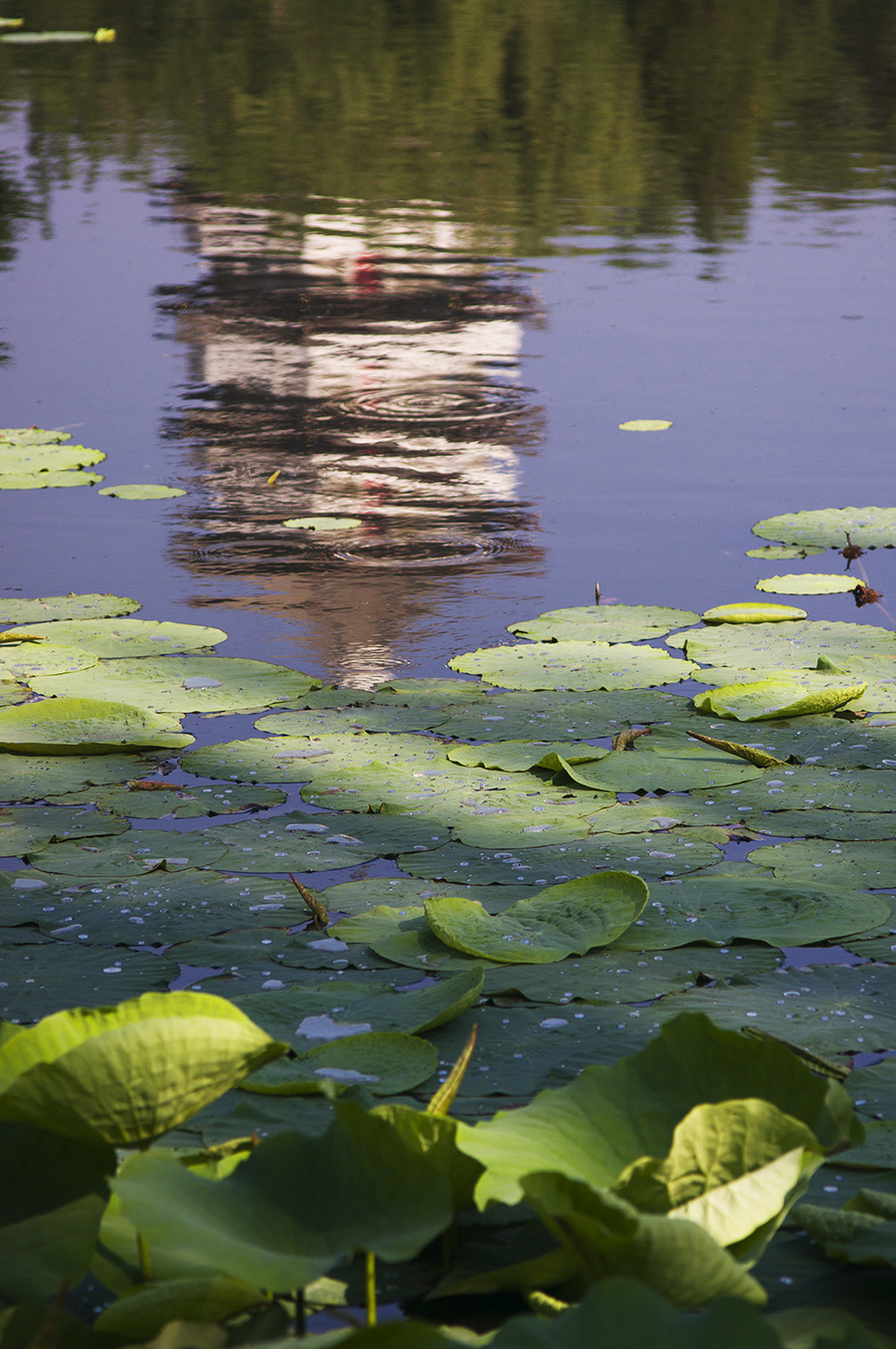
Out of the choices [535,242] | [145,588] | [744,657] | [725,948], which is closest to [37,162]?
[535,242]

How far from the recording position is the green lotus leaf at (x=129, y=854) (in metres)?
1.68

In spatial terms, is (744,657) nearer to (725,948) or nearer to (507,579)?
(507,579)

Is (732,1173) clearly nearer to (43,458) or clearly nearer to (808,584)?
(808,584)

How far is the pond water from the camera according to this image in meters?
2.96

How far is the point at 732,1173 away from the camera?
2.78 ft

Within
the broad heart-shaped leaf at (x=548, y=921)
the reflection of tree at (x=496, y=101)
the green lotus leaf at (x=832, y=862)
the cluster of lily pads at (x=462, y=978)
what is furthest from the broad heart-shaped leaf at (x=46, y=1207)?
the reflection of tree at (x=496, y=101)

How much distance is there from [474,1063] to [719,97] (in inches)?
488

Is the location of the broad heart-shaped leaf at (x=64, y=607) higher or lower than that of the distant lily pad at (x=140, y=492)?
lower

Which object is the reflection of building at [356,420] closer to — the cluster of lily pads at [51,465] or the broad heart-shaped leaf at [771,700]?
the cluster of lily pads at [51,465]

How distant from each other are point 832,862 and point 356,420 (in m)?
2.76

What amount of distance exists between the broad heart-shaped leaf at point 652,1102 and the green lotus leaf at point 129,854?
2.77 ft

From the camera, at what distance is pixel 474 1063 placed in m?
1.26

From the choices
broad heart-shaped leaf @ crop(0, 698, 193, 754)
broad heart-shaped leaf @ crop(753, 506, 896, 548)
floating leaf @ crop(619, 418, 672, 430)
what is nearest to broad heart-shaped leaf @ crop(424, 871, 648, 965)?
broad heart-shaped leaf @ crop(0, 698, 193, 754)

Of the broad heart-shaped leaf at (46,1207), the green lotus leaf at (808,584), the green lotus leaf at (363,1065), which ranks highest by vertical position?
the broad heart-shaped leaf at (46,1207)
